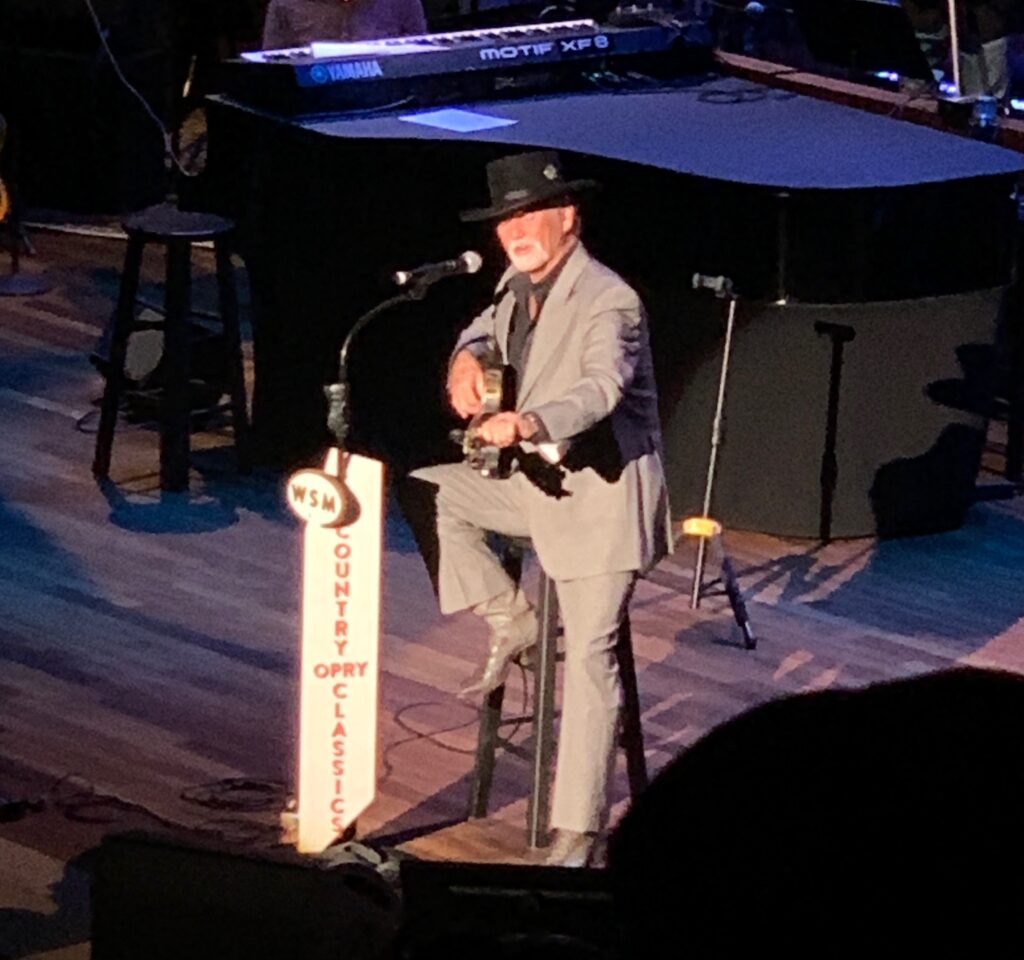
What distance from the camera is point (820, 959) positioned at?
3.79 feet

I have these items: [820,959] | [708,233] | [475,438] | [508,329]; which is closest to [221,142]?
[708,233]

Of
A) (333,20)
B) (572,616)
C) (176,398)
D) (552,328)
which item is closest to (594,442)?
(552,328)

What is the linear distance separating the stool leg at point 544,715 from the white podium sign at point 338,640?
33cm

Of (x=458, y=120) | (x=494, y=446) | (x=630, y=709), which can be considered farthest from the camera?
(x=458, y=120)

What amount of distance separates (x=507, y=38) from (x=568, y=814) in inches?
128

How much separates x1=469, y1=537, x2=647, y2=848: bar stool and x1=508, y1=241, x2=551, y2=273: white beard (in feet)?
1.81

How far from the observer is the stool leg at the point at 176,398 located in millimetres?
6969

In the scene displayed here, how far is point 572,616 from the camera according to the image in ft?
14.3

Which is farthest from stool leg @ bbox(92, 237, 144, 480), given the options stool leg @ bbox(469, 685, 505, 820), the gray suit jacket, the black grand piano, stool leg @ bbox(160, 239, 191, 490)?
the gray suit jacket

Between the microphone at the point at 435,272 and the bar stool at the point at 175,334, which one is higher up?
the microphone at the point at 435,272

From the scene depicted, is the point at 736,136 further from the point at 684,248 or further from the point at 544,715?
the point at 544,715

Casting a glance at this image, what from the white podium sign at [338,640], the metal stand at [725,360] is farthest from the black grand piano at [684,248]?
the white podium sign at [338,640]

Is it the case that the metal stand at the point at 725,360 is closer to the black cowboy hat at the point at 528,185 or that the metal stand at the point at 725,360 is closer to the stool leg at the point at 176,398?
the black cowboy hat at the point at 528,185

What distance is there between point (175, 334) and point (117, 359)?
8.6 inches
